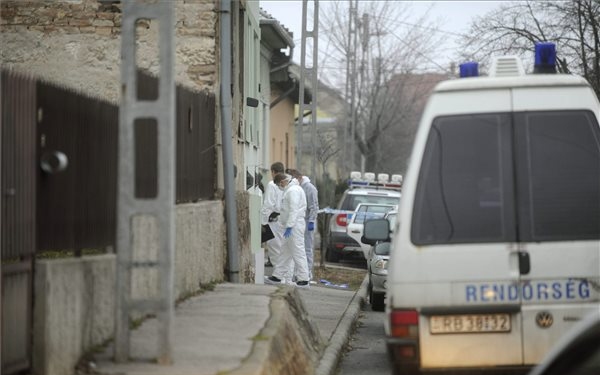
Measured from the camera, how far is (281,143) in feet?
124

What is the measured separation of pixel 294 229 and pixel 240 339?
9.55 m

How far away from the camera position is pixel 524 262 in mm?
7223

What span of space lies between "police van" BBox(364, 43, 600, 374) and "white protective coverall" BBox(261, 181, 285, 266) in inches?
434

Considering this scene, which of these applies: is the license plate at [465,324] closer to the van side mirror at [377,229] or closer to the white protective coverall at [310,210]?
the van side mirror at [377,229]

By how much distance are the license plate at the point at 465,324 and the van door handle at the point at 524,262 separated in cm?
30

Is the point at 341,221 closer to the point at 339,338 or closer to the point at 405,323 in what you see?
the point at 339,338

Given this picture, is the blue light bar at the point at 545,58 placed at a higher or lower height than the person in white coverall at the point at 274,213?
higher

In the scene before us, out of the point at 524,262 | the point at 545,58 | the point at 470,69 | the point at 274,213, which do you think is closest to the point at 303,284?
the point at 274,213

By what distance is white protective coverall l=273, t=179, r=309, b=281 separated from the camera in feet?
58.3

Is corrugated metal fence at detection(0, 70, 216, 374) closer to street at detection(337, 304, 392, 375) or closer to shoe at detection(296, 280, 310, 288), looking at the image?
street at detection(337, 304, 392, 375)

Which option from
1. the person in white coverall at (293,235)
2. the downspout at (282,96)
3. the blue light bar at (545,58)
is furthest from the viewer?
the downspout at (282,96)

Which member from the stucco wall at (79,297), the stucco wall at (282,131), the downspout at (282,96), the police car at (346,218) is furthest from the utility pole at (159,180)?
the stucco wall at (282,131)

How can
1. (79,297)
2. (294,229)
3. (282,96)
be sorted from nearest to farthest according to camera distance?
(79,297) < (294,229) < (282,96)

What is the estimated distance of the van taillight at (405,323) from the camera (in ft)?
23.5
